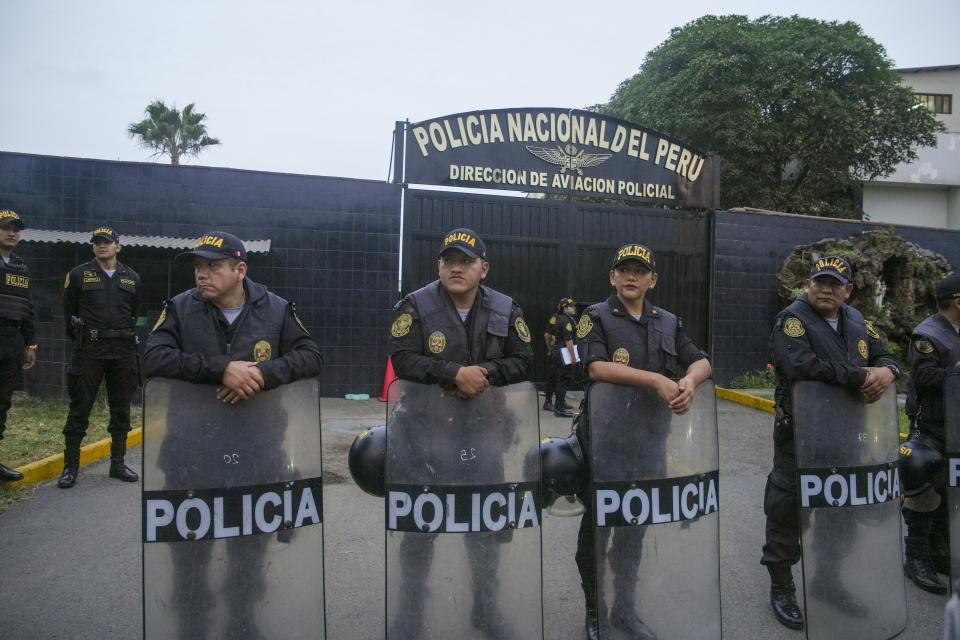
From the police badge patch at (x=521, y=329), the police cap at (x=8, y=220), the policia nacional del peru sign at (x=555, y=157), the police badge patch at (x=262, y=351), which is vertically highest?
the policia nacional del peru sign at (x=555, y=157)

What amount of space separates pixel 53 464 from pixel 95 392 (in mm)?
861

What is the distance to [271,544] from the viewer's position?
2557mm

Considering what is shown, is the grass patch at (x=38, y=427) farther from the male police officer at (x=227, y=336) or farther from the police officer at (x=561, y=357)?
the police officer at (x=561, y=357)

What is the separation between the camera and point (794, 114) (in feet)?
67.5

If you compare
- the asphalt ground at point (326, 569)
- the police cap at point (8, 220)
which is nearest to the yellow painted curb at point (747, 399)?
the asphalt ground at point (326, 569)

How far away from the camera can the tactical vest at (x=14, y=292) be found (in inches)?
186

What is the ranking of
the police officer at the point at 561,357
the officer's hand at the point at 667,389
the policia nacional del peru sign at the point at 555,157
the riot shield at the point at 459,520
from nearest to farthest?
the riot shield at the point at 459,520
the officer's hand at the point at 667,389
the police officer at the point at 561,357
the policia nacional del peru sign at the point at 555,157

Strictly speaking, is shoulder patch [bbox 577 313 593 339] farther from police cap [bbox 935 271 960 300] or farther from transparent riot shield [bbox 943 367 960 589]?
police cap [bbox 935 271 960 300]

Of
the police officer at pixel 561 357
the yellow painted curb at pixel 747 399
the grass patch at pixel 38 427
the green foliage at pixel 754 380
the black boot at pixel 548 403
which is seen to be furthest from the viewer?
the green foliage at pixel 754 380

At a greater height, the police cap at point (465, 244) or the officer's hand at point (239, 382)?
the police cap at point (465, 244)

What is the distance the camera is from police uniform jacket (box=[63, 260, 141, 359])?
5.12 metres

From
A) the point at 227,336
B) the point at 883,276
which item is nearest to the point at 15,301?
the point at 227,336

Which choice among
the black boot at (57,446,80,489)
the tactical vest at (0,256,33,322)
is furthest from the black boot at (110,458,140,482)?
→ the tactical vest at (0,256,33,322)

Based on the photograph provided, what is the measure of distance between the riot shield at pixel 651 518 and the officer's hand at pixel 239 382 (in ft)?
4.58
